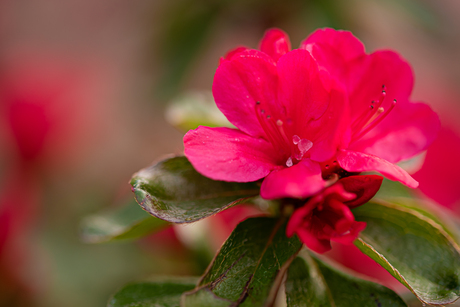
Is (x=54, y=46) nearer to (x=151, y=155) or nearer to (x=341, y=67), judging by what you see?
(x=151, y=155)

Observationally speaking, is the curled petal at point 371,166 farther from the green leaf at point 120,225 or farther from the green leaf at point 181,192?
the green leaf at point 120,225

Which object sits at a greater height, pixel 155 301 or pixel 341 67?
pixel 341 67

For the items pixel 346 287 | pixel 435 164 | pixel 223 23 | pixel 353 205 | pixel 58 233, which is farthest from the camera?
pixel 223 23

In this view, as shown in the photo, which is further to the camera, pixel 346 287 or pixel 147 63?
pixel 147 63

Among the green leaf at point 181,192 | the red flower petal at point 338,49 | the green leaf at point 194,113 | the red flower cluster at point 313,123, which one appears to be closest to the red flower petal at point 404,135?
the red flower cluster at point 313,123

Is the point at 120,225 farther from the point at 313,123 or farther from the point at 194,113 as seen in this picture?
the point at 313,123

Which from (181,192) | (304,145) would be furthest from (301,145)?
(181,192)

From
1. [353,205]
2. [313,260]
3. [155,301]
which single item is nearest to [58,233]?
[155,301]

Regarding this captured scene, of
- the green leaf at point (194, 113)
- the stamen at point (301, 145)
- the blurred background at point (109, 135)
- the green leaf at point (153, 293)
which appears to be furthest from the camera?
the blurred background at point (109, 135)
